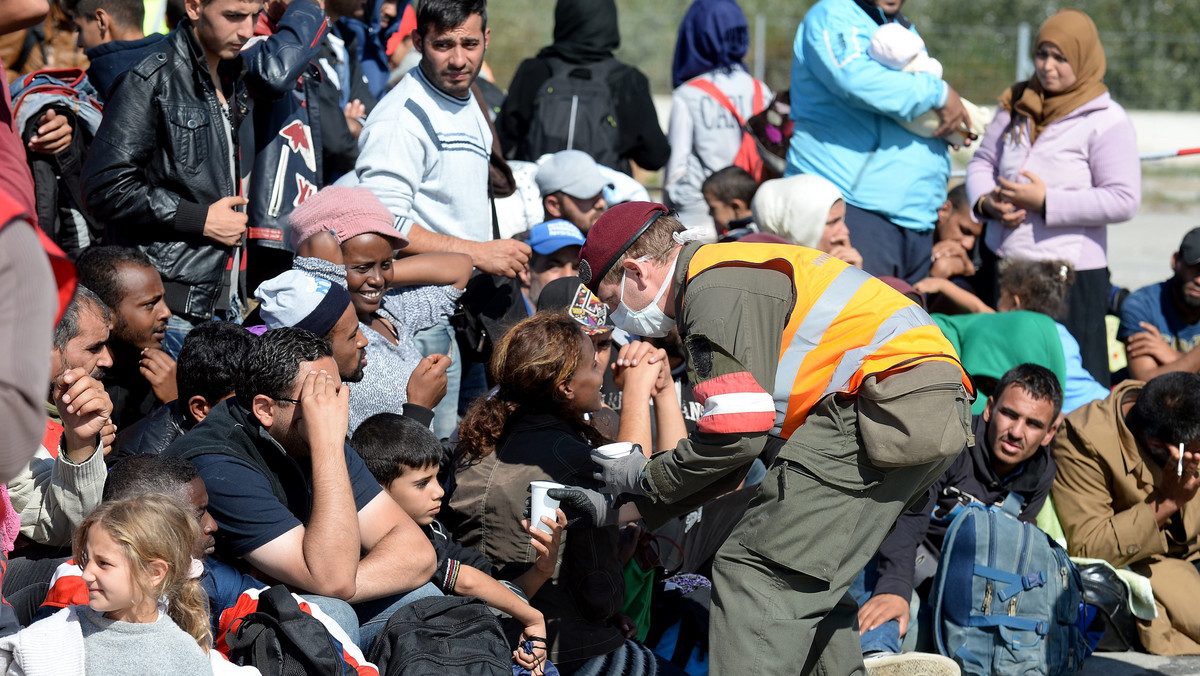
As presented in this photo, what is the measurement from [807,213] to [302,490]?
2864mm

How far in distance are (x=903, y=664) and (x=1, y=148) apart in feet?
10.4

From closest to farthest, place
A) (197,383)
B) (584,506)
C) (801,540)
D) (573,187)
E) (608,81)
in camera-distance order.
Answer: (801,540), (584,506), (197,383), (573,187), (608,81)

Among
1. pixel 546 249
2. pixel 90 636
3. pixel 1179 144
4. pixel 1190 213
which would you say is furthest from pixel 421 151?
pixel 1179 144

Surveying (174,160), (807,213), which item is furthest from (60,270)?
(807,213)

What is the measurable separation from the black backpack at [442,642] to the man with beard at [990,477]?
5.78 feet

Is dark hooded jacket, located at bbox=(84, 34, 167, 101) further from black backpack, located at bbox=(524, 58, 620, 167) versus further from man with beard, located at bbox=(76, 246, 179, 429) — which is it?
black backpack, located at bbox=(524, 58, 620, 167)

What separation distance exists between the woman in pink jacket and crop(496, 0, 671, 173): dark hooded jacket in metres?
1.93

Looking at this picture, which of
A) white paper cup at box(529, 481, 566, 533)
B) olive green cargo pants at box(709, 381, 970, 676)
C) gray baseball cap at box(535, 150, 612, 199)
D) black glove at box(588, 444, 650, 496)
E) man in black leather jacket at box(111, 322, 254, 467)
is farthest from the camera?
gray baseball cap at box(535, 150, 612, 199)

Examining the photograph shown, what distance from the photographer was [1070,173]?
19.3 ft

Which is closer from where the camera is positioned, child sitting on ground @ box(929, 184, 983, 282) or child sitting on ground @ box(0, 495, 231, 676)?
child sitting on ground @ box(0, 495, 231, 676)

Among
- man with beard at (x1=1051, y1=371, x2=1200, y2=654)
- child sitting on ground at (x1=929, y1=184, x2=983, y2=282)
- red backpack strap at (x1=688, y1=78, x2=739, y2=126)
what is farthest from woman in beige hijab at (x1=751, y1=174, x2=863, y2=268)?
red backpack strap at (x1=688, y1=78, x2=739, y2=126)

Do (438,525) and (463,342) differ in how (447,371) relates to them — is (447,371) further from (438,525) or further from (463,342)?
(438,525)

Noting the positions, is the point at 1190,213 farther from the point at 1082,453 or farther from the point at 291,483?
the point at 291,483

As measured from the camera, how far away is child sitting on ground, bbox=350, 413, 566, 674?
11.5ft
